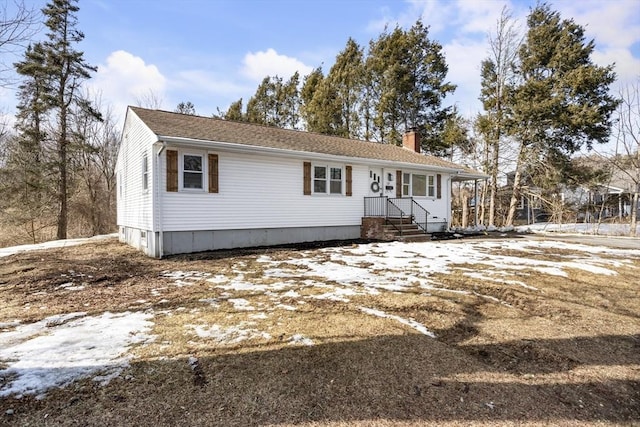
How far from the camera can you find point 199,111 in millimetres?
31594

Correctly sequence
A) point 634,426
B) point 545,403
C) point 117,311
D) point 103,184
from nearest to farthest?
point 634,426, point 545,403, point 117,311, point 103,184

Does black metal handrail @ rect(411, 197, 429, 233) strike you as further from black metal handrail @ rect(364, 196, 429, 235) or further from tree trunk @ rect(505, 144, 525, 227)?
tree trunk @ rect(505, 144, 525, 227)

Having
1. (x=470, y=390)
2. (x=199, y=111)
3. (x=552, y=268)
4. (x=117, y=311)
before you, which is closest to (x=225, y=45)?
(x=117, y=311)

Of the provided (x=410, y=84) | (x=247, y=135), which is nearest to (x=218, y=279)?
(x=247, y=135)

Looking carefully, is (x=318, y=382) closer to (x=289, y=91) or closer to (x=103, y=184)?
(x=103, y=184)

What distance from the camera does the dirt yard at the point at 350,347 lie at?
2.18m

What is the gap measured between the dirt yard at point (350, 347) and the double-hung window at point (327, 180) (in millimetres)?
5392

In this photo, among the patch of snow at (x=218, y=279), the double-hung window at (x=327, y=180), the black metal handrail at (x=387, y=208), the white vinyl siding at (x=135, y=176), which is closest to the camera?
the patch of snow at (x=218, y=279)

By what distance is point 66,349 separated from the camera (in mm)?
3045

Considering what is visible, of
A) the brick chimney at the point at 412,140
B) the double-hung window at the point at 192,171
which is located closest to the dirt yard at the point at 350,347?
the double-hung window at the point at 192,171

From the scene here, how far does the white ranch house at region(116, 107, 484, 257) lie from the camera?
872 centimetres

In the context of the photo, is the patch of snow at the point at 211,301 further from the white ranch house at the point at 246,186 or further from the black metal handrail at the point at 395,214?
the black metal handrail at the point at 395,214

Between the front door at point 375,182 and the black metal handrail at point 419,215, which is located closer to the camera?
the front door at point 375,182

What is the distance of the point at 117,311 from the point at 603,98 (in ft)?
A: 78.5
